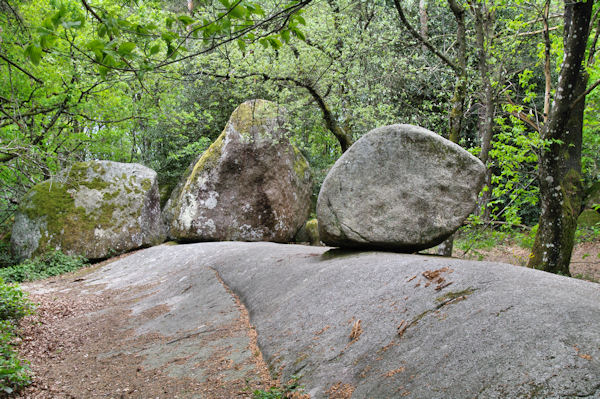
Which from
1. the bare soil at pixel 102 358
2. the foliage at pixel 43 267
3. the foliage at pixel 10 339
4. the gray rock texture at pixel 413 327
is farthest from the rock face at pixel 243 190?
the foliage at pixel 10 339

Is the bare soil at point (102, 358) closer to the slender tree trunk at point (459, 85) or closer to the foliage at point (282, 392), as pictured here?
the foliage at point (282, 392)

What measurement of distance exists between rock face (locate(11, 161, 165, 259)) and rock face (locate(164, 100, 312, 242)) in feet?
3.82

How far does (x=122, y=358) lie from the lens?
5.20 meters

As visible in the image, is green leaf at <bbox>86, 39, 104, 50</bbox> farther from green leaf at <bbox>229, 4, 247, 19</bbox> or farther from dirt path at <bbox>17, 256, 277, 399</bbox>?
dirt path at <bbox>17, 256, 277, 399</bbox>

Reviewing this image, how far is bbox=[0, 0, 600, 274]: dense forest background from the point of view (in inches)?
129

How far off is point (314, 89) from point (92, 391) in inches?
313

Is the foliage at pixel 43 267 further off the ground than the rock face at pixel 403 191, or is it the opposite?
the rock face at pixel 403 191

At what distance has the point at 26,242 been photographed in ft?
42.5

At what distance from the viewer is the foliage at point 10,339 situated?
396cm

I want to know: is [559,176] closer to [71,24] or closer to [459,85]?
[459,85]

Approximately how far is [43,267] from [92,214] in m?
2.17

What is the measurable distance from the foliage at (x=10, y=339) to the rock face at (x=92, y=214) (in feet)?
22.2

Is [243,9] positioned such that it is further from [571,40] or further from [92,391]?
[571,40]

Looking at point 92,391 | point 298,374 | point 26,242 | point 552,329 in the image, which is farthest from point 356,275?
point 26,242
